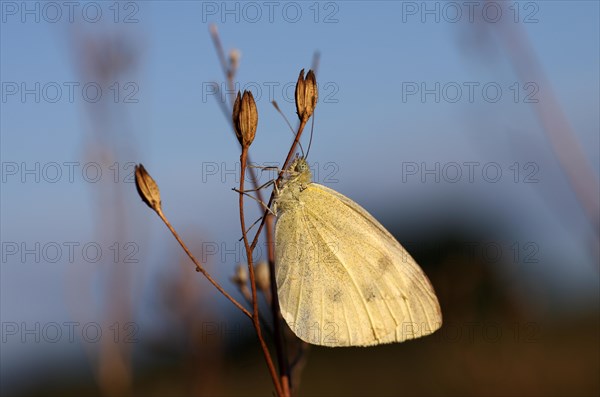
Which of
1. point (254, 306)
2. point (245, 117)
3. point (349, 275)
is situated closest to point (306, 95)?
point (245, 117)

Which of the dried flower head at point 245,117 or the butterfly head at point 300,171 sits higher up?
the dried flower head at point 245,117

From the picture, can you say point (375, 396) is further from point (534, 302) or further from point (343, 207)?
point (343, 207)

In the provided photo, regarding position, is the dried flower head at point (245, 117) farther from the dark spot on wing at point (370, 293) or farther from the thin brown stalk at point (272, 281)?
the dark spot on wing at point (370, 293)

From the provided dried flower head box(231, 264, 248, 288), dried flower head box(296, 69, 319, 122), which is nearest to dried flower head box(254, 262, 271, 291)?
dried flower head box(231, 264, 248, 288)

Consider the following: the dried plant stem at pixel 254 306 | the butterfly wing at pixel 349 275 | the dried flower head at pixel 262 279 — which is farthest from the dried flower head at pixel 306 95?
the dried flower head at pixel 262 279

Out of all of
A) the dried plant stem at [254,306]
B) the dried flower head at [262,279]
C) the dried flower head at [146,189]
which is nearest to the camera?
the dried plant stem at [254,306]

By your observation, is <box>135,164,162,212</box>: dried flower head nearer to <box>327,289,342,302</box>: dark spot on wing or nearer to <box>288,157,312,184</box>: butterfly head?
<box>288,157,312,184</box>: butterfly head
